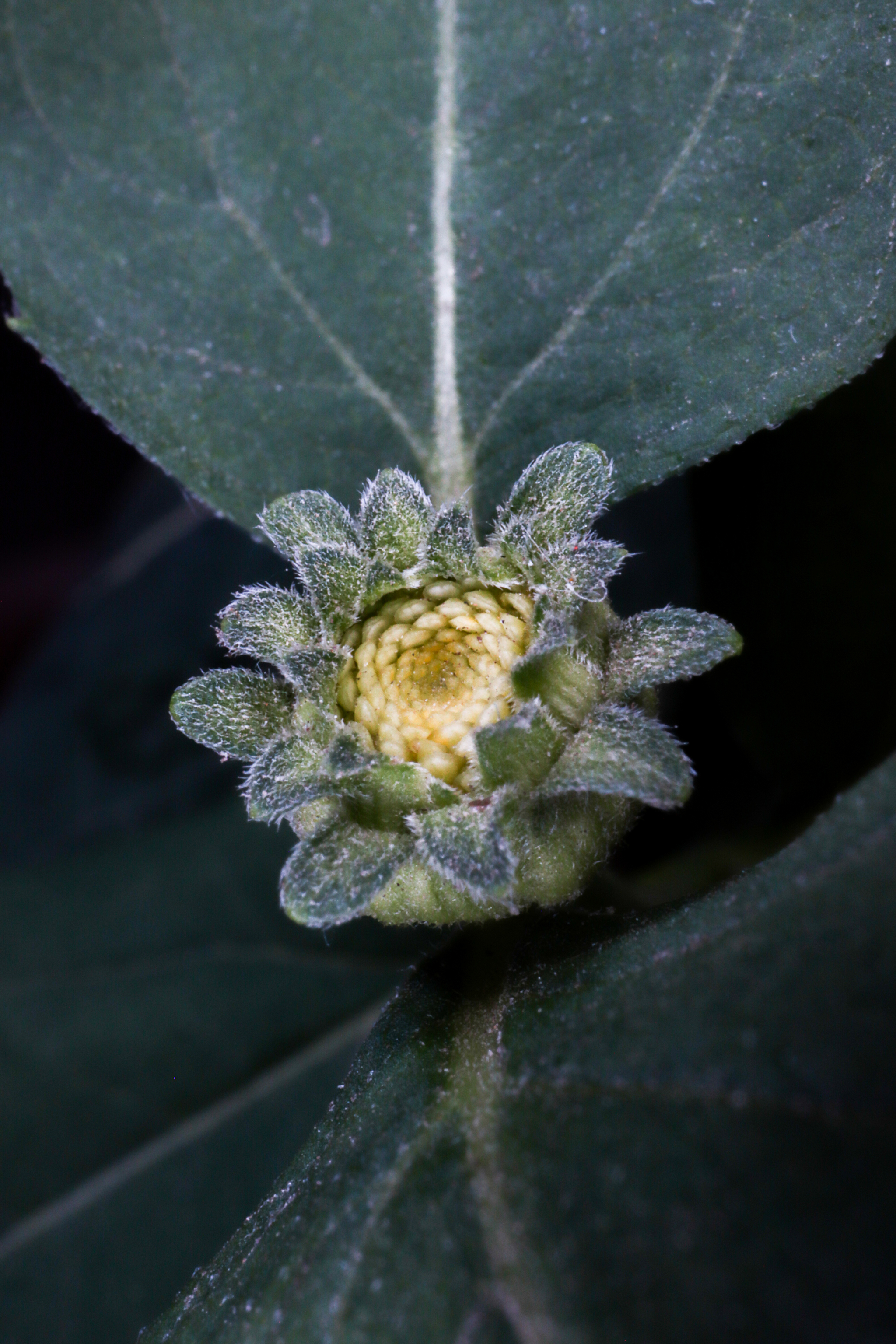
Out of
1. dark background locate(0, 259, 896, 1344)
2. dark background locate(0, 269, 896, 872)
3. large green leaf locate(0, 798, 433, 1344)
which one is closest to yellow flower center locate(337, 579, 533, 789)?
dark background locate(0, 259, 896, 1344)

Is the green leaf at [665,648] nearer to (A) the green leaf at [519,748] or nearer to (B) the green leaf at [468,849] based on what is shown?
(A) the green leaf at [519,748]

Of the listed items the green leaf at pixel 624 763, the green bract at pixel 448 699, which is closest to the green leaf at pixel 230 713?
the green bract at pixel 448 699

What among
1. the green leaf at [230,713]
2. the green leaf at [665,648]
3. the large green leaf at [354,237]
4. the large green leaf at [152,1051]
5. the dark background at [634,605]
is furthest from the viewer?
the large green leaf at [152,1051]

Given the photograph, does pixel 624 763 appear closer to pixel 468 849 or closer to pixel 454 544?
pixel 468 849

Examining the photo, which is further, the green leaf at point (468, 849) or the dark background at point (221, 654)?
the dark background at point (221, 654)

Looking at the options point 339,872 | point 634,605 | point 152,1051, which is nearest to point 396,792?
point 339,872

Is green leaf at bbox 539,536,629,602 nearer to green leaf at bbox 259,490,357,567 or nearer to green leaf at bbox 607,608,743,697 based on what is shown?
green leaf at bbox 607,608,743,697

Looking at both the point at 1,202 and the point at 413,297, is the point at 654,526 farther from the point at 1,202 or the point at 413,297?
the point at 1,202
